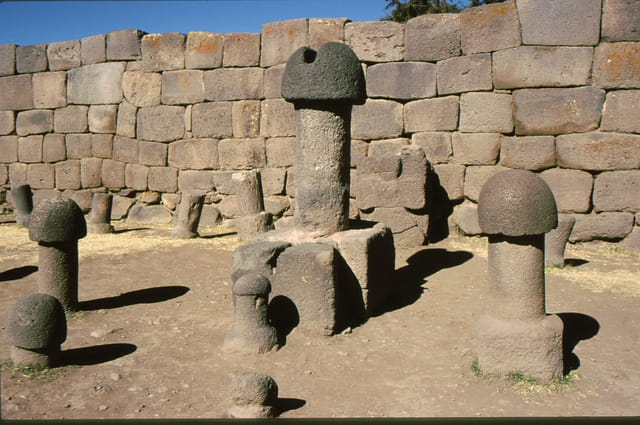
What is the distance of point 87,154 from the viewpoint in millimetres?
12133

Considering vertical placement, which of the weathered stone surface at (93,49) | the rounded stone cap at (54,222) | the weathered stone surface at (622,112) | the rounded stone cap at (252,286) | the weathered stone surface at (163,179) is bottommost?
the rounded stone cap at (252,286)

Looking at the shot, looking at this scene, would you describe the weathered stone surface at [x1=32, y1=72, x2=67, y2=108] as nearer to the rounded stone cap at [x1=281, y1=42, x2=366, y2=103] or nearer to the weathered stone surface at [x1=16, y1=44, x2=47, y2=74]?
the weathered stone surface at [x1=16, y1=44, x2=47, y2=74]

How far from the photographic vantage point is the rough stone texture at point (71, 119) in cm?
1202

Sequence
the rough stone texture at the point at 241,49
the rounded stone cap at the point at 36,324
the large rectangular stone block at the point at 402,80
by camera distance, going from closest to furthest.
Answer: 1. the rounded stone cap at the point at 36,324
2. the large rectangular stone block at the point at 402,80
3. the rough stone texture at the point at 241,49

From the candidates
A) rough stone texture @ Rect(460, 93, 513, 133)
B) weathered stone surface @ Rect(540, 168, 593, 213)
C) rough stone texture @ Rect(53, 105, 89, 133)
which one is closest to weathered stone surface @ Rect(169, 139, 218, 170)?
rough stone texture @ Rect(53, 105, 89, 133)

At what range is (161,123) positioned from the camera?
11.5 meters

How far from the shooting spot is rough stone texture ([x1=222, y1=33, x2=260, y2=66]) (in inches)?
422

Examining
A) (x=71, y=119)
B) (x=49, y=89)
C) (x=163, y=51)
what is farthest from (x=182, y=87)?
(x=49, y=89)

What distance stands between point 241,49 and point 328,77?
5494 millimetres

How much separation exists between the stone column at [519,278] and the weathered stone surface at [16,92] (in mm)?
10875

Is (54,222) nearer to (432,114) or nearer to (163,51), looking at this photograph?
(432,114)

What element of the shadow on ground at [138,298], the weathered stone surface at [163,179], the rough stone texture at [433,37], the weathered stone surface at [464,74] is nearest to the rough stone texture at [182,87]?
the weathered stone surface at [163,179]

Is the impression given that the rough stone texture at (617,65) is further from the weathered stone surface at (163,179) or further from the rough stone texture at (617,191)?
the weathered stone surface at (163,179)

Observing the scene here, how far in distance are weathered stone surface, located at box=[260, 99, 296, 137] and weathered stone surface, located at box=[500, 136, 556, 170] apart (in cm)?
359
